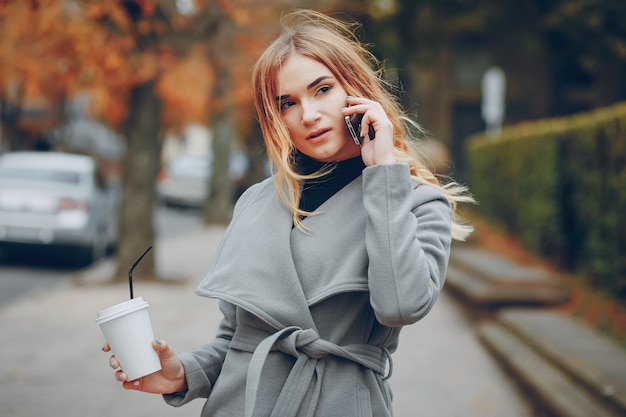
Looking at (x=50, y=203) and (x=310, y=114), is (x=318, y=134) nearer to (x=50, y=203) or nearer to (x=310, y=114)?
(x=310, y=114)

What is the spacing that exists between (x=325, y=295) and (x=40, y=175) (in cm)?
1098

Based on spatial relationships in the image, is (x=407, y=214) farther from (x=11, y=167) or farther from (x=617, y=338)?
(x=11, y=167)

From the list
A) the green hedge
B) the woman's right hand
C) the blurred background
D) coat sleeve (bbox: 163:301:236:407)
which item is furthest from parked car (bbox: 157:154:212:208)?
the woman's right hand

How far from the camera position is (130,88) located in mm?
11016

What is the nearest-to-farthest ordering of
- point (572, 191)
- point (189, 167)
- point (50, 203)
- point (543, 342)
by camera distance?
point (543, 342) → point (572, 191) → point (50, 203) → point (189, 167)

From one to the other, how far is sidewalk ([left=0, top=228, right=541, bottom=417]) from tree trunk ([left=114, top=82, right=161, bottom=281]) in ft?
2.14

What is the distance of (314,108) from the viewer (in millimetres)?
2145

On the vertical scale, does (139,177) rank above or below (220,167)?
above

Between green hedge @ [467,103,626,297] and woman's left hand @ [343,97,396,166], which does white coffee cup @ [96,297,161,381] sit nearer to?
woman's left hand @ [343,97,396,166]

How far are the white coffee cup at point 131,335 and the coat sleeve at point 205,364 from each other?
19 cm

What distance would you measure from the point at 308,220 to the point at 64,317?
6.97 meters

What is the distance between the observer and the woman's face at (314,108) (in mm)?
2146

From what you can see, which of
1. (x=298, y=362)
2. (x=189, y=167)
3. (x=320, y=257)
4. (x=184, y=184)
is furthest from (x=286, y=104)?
(x=189, y=167)

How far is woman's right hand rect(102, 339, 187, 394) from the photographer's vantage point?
6.97 ft
